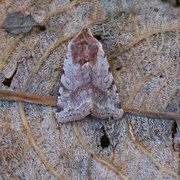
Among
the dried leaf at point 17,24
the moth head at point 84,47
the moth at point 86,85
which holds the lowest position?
the moth at point 86,85

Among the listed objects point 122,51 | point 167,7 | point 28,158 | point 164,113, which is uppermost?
point 167,7

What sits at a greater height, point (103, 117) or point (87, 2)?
point (87, 2)

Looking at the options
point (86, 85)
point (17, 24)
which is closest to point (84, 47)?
point (86, 85)

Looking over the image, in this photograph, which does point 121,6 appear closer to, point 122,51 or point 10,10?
point 122,51

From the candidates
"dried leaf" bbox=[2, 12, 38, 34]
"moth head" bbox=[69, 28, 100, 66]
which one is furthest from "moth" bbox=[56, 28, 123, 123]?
"dried leaf" bbox=[2, 12, 38, 34]

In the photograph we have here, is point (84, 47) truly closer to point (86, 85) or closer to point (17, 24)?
point (86, 85)

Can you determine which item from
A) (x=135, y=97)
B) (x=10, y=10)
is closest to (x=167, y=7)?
(x=135, y=97)

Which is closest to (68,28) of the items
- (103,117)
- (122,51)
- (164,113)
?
(122,51)

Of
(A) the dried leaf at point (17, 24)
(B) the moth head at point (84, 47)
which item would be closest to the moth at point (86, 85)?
(B) the moth head at point (84, 47)

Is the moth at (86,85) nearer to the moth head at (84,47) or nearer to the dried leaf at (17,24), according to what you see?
the moth head at (84,47)
